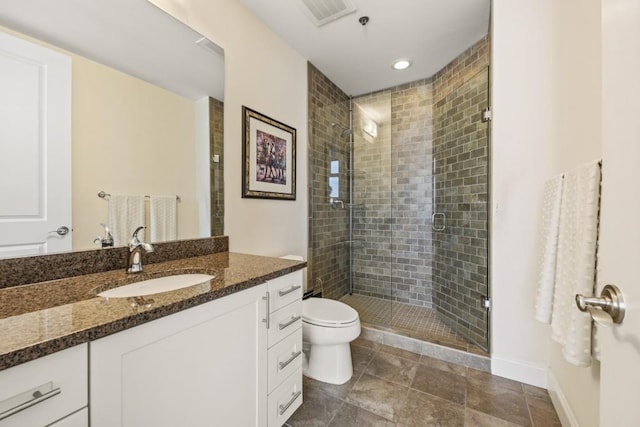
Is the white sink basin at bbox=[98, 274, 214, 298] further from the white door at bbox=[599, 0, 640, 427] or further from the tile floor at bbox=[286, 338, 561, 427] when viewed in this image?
the white door at bbox=[599, 0, 640, 427]

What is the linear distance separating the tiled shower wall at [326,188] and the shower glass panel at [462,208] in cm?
100

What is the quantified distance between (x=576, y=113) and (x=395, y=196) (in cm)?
183

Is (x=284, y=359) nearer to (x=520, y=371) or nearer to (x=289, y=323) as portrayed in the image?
(x=289, y=323)

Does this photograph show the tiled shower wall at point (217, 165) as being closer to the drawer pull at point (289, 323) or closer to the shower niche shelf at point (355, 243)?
the drawer pull at point (289, 323)

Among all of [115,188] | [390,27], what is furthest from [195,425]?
[390,27]

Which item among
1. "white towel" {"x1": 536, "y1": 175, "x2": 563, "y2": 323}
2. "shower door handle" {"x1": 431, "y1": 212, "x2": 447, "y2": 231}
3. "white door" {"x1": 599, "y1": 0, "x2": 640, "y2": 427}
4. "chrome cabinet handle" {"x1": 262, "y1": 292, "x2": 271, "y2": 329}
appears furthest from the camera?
"shower door handle" {"x1": 431, "y1": 212, "x2": 447, "y2": 231}

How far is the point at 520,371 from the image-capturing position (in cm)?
177

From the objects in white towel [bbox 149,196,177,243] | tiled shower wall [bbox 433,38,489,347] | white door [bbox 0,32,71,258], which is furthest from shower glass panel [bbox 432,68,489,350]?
white door [bbox 0,32,71,258]

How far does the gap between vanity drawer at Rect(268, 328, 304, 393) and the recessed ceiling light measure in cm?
252

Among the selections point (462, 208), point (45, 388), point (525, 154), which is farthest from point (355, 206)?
point (45, 388)

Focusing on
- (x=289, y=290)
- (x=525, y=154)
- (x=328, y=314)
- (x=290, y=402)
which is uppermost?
(x=525, y=154)

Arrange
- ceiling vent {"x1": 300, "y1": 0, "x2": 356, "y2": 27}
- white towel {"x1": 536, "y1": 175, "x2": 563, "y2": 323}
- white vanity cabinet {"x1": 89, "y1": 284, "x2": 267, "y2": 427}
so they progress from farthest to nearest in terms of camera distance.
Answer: ceiling vent {"x1": 300, "y1": 0, "x2": 356, "y2": 27} < white towel {"x1": 536, "y1": 175, "x2": 563, "y2": 323} < white vanity cabinet {"x1": 89, "y1": 284, "x2": 267, "y2": 427}

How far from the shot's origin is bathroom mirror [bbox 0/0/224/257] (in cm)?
109

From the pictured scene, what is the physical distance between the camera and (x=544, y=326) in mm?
1730
